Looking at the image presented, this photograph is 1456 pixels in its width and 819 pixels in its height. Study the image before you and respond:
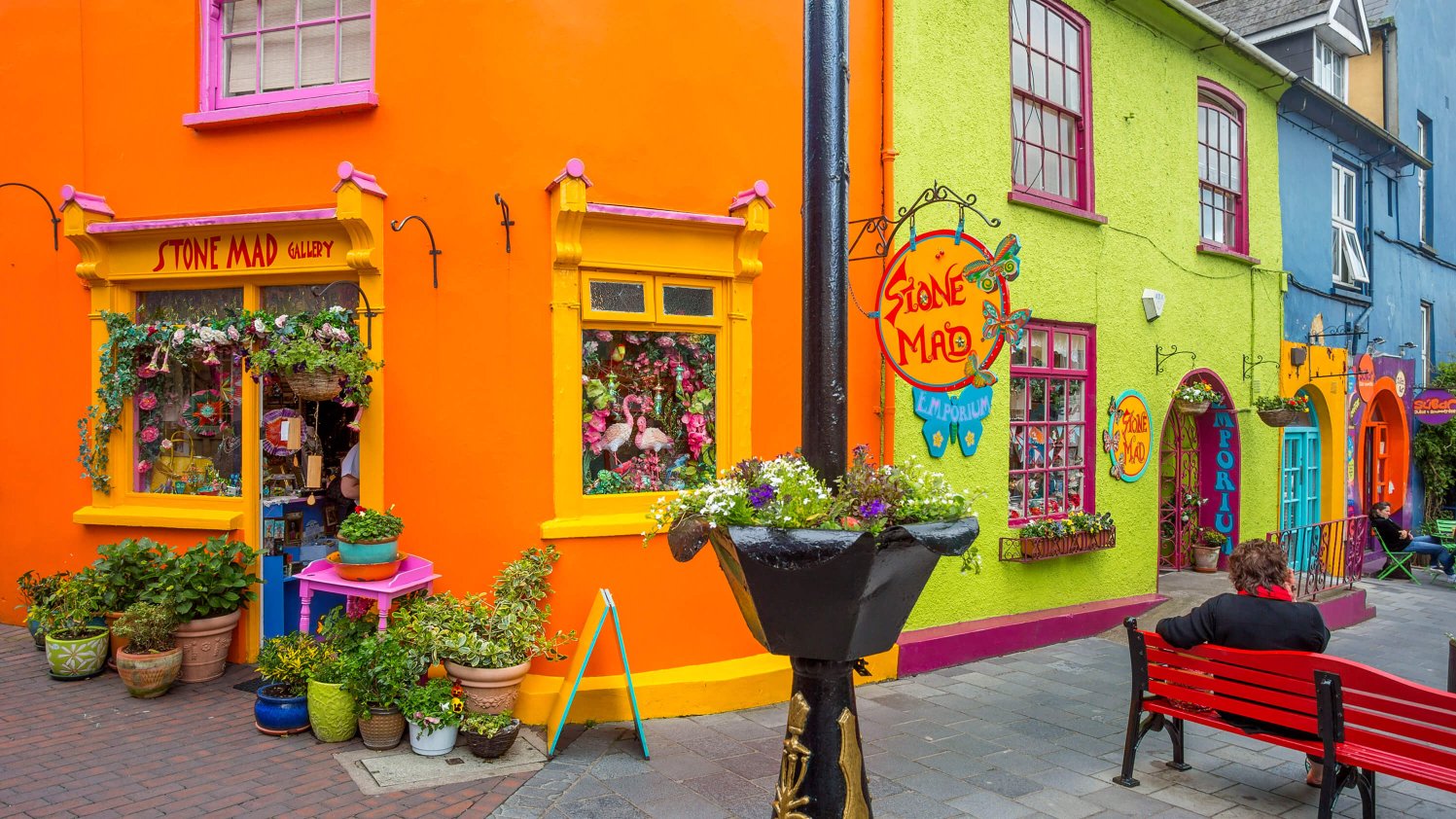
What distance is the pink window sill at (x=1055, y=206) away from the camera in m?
8.33

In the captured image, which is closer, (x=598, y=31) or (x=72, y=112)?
(x=598, y=31)

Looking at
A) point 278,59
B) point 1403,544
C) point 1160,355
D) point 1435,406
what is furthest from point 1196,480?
point 278,59

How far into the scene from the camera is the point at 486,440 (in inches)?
239

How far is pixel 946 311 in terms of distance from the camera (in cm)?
572

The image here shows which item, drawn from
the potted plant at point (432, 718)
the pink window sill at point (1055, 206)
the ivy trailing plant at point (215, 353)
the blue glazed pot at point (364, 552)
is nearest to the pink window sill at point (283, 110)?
the ivy trailing plant at point (215, 353)

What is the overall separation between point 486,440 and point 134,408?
3066 mm

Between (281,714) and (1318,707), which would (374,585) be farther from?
(1318,707)

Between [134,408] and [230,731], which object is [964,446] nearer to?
[230,731]

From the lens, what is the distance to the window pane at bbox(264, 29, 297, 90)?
6.86 m

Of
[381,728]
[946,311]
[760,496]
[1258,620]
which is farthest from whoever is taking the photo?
[946,311]

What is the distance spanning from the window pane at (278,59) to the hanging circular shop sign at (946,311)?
15.5 ft

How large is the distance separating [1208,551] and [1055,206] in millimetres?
5244

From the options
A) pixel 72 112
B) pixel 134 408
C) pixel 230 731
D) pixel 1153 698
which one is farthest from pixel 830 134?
pixel 72 112

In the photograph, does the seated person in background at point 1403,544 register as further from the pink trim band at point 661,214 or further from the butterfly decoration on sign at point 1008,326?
the pink trim band at point 661,214
